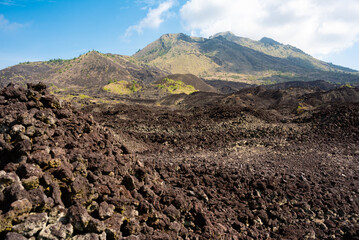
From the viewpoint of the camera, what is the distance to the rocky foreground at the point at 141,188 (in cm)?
354

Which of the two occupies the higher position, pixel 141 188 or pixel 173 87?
pixel 173 87

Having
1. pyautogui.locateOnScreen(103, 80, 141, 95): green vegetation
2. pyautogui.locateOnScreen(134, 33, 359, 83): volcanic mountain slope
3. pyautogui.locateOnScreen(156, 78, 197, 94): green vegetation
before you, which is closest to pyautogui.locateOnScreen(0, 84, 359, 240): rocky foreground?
pyautogui.locateOnScreen(156, 78, 197, 94): green vegetation

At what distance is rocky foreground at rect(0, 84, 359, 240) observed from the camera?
139 inches

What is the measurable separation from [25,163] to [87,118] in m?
3.63

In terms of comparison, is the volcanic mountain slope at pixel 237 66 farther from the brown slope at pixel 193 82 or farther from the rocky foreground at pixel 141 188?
the rocky foreground at pixel 141 188

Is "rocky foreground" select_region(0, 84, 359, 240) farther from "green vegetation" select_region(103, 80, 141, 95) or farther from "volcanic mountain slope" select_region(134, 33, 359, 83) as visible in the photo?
"volcanic mountain slope" select_region(134, 33, 359, 83)

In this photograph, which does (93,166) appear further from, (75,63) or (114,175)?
(75,63)

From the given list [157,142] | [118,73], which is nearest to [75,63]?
[118,73]

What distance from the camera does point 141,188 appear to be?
508cm

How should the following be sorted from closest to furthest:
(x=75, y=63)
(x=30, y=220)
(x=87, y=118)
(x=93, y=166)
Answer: (x=30, y=220) < (x=93, y=166) < (x=87, y=118) < (x=75, y=63)

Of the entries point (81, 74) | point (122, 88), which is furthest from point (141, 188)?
point (81, 74)

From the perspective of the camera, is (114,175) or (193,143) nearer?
(114,175)

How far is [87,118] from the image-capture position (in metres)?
7.55

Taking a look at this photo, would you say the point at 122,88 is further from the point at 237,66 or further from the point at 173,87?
the point at 237,66
